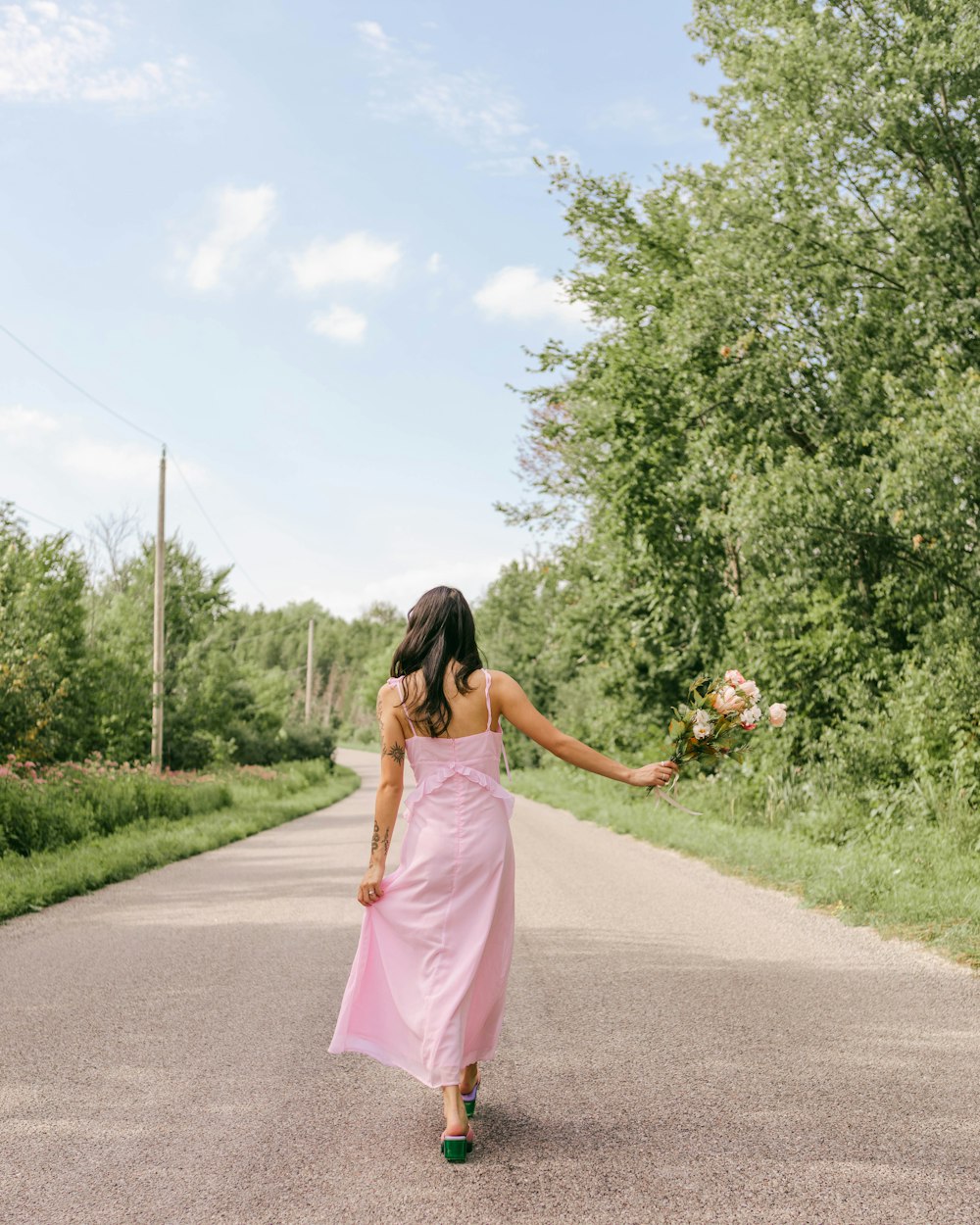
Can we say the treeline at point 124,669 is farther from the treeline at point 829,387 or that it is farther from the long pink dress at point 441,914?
the long pink dress at point 441,914

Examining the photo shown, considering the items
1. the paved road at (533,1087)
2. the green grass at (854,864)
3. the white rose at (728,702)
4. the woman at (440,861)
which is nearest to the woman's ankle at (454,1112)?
the paved road at (533,1087)

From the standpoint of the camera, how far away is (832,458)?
49.7 ft

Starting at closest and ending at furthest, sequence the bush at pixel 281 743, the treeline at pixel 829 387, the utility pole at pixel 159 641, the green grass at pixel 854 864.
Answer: the green grass at pixel 854 864, the treeline at pixel 829 387, the utility pole at pixel 159 641, the bush at pixel 281 743

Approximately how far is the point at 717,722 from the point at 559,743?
34.9 inches

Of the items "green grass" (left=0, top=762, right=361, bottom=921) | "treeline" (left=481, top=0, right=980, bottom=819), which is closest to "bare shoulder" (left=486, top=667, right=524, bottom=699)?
"green grass" (left=0, top=762, right=361, bottom=921)

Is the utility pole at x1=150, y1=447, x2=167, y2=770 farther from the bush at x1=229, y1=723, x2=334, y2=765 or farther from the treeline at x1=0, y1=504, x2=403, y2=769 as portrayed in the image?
the bush at x1=229, y1=723, x2=334, y2=765

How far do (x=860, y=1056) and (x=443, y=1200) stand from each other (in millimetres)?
2557

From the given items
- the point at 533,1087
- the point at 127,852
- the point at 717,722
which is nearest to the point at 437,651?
the point at 717,722

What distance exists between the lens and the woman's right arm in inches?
177

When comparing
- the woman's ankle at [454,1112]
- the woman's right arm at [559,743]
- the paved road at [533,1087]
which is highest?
the woman's right arm at [559,743]

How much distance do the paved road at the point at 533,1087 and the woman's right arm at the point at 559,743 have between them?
4.36 feet

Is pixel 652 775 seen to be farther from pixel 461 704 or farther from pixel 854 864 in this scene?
pixel 854 864

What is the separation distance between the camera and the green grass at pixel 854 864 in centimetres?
870

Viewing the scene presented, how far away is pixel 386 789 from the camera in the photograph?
453 centimetres
